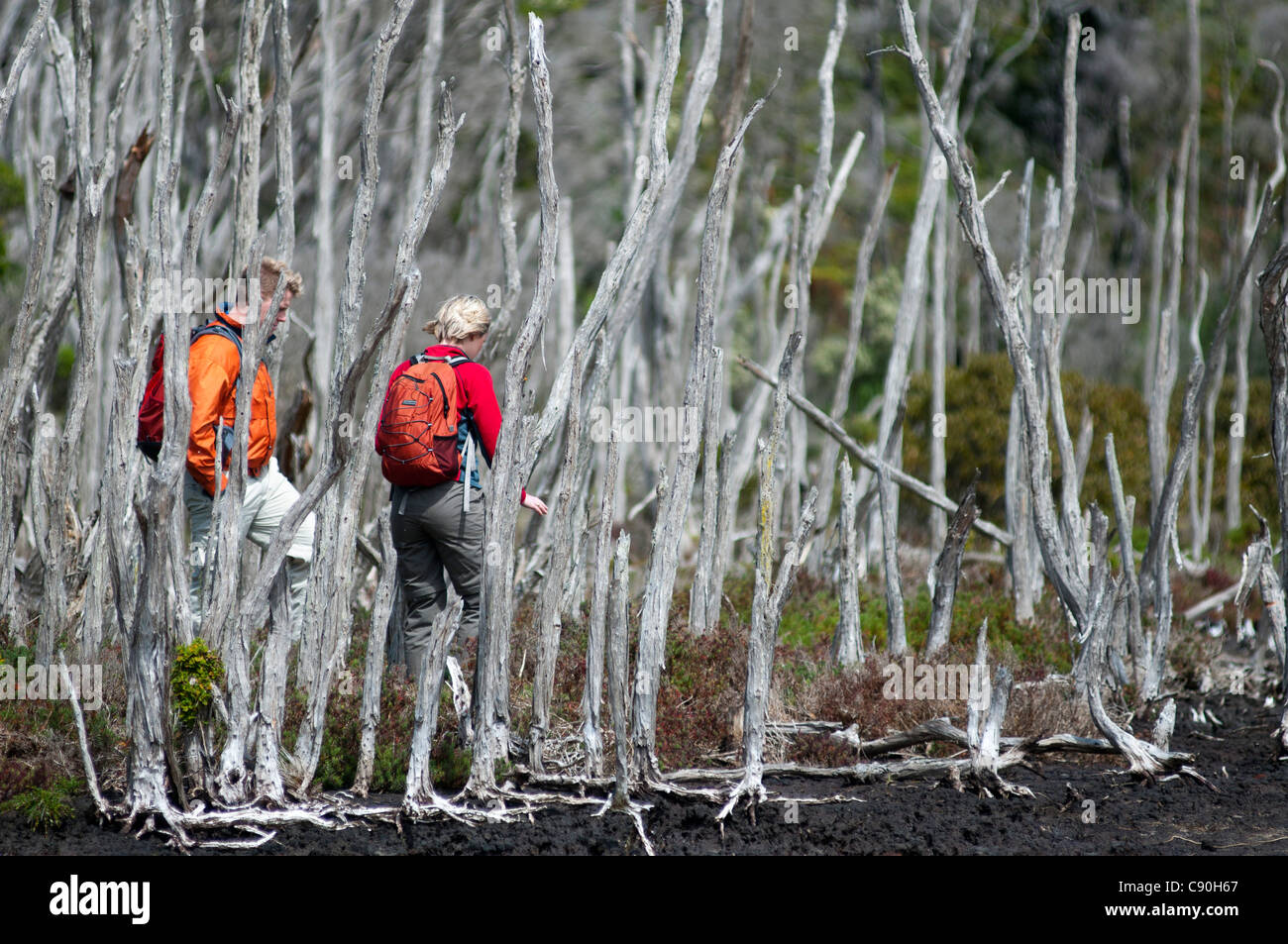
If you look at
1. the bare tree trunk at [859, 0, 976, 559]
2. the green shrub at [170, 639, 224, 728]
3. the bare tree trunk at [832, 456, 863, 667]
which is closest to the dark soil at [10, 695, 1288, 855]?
the green shrub at [170, 639, 224, 728]

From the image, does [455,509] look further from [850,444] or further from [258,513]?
[850,444]

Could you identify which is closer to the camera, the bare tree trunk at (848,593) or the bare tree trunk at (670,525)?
the bare tree trunk at (670,525)

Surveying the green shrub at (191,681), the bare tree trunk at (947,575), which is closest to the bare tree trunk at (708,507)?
the bare tree trunk at (947,575)

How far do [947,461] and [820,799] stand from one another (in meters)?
6.99

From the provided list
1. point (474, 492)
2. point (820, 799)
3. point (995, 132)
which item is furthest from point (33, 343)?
point (995, 132)

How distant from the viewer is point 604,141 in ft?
49.6

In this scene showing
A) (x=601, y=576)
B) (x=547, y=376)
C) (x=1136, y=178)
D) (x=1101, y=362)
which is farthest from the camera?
(x=1136, y=178)

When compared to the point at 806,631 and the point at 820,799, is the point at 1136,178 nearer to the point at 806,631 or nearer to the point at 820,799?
the point at 806,631

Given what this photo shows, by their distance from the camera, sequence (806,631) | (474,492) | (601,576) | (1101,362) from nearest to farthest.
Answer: (601,576)
(474,492)
(806,631)
(1101,362)

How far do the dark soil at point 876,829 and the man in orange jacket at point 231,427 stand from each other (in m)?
1.14

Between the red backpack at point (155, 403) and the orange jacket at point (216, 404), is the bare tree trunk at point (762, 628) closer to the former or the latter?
the orange jacket at point (216, 404)

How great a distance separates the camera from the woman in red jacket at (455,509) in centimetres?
450

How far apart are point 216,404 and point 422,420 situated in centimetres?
75

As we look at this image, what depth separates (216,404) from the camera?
437cm
